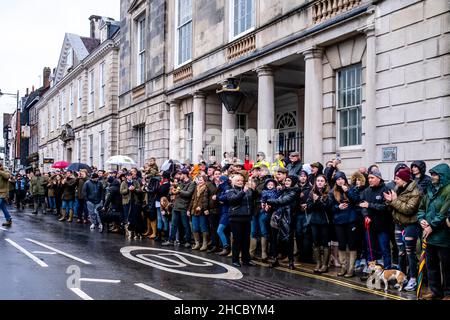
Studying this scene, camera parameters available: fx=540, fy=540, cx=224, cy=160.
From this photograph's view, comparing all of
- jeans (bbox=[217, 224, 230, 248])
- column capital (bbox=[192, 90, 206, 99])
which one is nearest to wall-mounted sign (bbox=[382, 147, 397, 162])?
jeans (bbox=[217, 224, 230, 248])

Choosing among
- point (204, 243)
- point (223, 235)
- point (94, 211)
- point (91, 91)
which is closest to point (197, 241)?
point (204, 243)

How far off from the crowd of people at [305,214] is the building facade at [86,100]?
1672cm

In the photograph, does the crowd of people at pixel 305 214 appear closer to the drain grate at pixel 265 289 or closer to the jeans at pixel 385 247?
the jeans at pixel 385 247

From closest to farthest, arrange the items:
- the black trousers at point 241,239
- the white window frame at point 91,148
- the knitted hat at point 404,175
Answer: the knitted hat at point 404,175, the black trousers at point 241,239, the white window frame at point 91,148

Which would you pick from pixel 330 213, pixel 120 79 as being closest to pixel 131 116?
pixel 120 79

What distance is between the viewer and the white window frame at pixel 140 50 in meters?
27.7

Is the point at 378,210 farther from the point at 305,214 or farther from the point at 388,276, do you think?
the point at 305,214

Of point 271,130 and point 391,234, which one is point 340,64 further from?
point 391,234

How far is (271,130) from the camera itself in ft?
55.3

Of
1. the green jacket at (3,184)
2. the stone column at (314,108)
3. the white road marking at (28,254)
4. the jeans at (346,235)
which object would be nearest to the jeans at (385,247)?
the jeans at (346,235)

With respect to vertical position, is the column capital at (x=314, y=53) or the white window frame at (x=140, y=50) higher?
the white window frame at (x=140, y=50)

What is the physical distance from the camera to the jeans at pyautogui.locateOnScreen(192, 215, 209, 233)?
42.7 feet

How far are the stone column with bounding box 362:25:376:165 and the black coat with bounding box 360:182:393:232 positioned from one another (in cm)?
299

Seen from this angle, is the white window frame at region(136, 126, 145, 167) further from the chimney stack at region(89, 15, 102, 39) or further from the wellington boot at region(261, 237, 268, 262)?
the chimney stack at region(89, 15, 102, 39)
